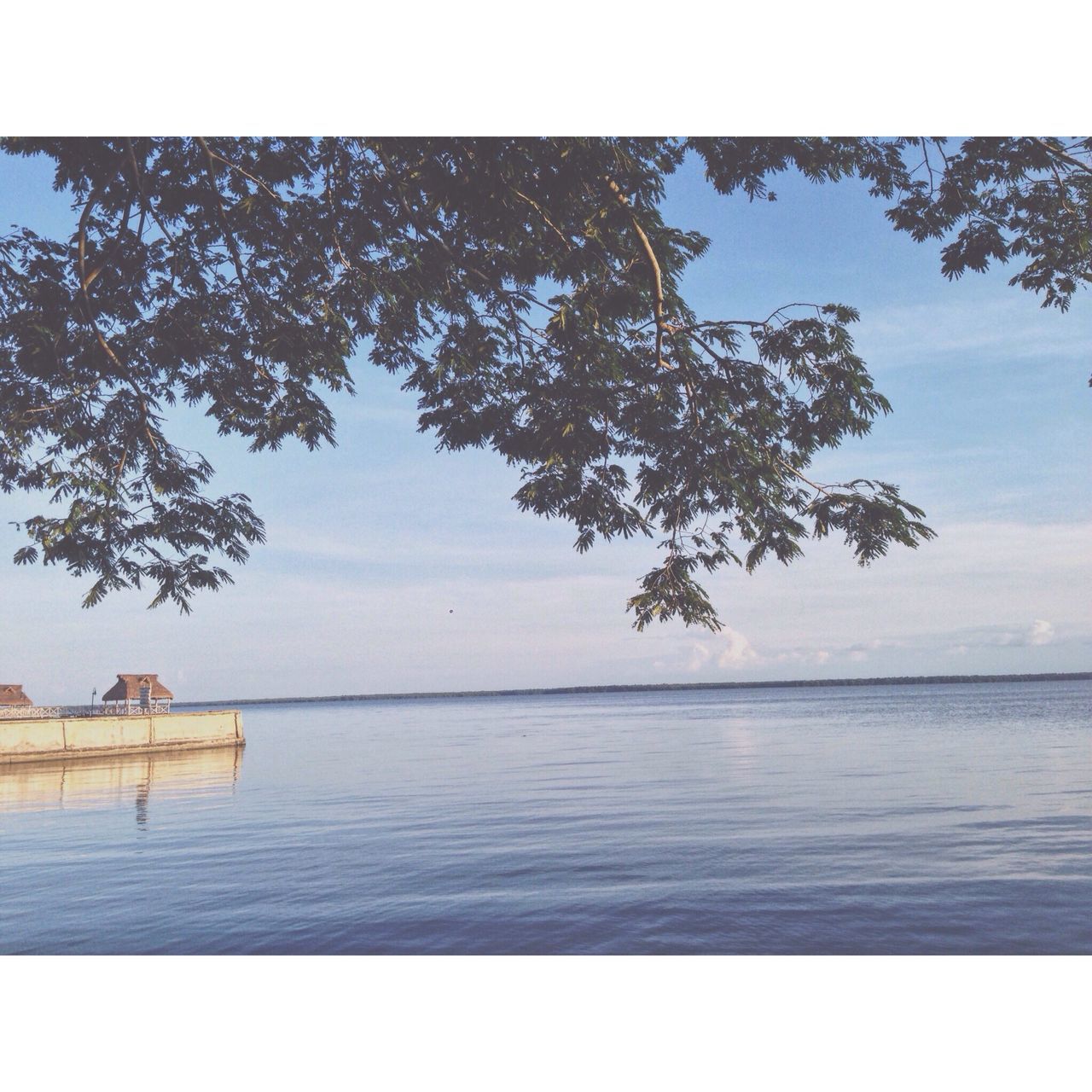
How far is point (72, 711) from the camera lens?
57.2 metres

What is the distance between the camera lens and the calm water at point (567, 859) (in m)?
7.55

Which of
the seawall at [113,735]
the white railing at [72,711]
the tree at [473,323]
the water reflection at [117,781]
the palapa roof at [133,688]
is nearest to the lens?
the tree at [473,323]

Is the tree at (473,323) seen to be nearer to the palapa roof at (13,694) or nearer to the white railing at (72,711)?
the white railing at (72,711)

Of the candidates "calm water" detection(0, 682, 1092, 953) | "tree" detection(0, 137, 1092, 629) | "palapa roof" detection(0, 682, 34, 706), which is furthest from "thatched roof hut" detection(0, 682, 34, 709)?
"tree" detection(0, 137, 1092, 629)

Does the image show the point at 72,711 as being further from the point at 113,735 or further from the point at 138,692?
the point at 113,735

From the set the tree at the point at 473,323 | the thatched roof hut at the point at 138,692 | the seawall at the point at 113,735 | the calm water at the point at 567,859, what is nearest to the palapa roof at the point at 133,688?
the thatched roof hut at the point at 138,692

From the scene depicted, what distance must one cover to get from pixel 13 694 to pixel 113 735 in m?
26.5

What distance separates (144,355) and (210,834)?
9.86m

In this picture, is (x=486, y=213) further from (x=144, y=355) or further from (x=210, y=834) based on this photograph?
(x=210, y=834)

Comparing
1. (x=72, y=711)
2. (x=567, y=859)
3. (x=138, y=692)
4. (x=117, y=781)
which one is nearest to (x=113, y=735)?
(x=117, y=781)
